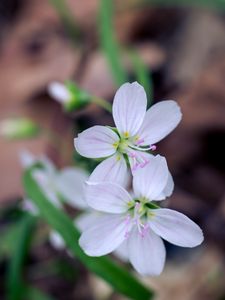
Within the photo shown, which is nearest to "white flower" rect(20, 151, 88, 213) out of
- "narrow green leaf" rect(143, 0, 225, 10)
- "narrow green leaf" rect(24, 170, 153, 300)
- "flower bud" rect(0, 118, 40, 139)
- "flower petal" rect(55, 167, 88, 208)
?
"flower petal" rect(55, 167, 88, 208)

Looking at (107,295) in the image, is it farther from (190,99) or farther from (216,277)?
(190,99)

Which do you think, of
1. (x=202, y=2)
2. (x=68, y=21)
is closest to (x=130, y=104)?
(x=202, y=2)

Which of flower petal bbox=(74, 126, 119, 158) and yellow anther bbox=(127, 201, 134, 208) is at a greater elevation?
flower petal bbox=(74, 126, 119, 158)

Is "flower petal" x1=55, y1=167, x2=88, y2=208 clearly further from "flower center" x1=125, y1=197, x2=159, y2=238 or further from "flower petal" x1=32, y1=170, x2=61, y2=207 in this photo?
"flower center" x1=125, y1=197, x2=159, y2=238

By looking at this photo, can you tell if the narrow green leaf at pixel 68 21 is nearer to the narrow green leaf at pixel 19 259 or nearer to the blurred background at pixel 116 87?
the blurred background at pixel 116 87

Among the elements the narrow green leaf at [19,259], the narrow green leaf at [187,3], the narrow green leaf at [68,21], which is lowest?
the narrow green leaf at [19,259]

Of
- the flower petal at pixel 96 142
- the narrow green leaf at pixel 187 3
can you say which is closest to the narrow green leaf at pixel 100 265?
the flower petal at pixel 96 142

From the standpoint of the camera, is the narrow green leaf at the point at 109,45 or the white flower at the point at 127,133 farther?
the narrow green leaf at the point at 109,45
